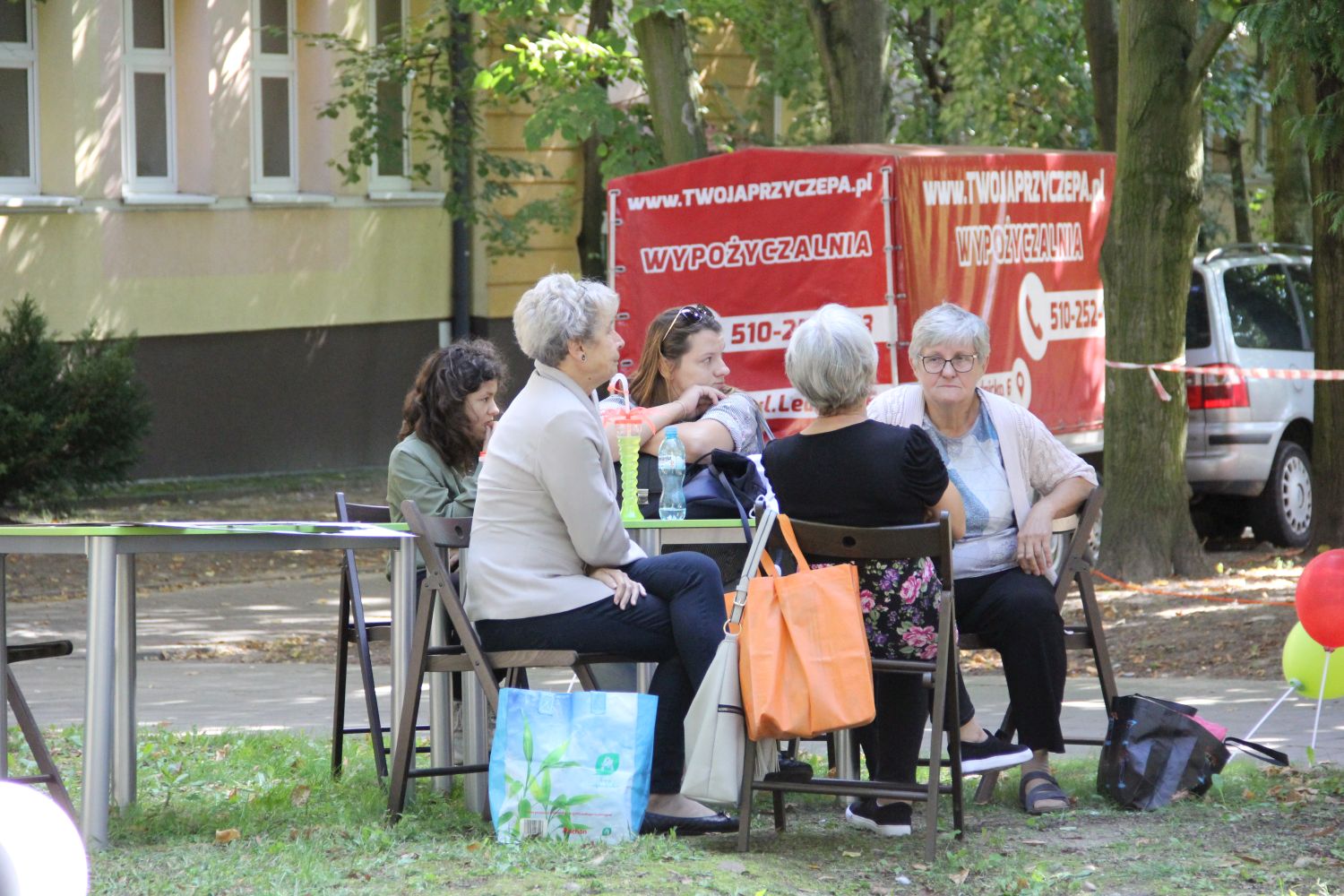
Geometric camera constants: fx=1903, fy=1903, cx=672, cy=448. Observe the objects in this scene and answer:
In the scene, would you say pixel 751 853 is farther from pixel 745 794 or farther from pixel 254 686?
pixel 254 686

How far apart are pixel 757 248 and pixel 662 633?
6149mm

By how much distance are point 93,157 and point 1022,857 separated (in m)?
13.0

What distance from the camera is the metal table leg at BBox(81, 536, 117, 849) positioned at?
5070mm

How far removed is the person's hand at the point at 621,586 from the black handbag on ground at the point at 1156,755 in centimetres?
153

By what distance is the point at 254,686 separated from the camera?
8.80 m

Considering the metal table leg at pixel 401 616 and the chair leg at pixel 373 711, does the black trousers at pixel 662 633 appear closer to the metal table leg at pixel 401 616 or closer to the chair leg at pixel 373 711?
the metal table leg at pixel 401 616

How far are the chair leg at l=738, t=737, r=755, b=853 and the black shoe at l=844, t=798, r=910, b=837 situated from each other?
17.5 inches

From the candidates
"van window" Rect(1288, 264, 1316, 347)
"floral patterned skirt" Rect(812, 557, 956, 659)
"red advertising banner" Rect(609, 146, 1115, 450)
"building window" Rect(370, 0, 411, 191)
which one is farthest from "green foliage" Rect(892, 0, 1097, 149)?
"floral patterned skirt" Rect(812, 557, 956, 659)

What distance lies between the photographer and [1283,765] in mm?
6016

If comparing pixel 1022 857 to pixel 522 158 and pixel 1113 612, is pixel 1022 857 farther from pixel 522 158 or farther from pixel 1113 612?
pixel 522 158

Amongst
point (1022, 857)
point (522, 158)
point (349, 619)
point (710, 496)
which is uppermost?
point (522, 158)

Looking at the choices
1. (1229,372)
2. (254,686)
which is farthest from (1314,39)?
(1229,372)

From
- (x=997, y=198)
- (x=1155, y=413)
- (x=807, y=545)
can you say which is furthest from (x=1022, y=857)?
(x=997, y=198)

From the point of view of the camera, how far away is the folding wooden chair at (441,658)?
5.15 meters
